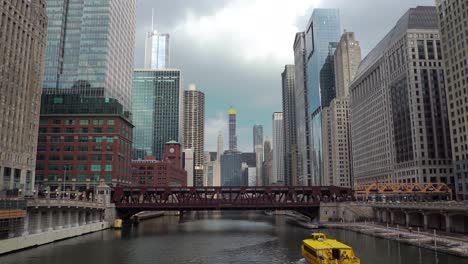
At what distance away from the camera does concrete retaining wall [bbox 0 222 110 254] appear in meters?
62.3

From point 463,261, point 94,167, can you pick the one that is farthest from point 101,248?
point 94,167

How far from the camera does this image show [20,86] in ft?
342

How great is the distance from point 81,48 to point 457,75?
140m

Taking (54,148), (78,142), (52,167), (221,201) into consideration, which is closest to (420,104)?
(221,201)

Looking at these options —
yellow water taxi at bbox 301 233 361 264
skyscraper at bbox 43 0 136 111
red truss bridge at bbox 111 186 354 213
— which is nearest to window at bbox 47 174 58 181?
skyscraper at bbox 43 0 136 111

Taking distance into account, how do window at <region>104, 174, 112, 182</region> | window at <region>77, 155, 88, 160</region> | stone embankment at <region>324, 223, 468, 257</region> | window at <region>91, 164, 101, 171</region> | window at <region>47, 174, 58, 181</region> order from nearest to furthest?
1. stone embankment at <region>324, 223, 468, 257</region>
2. window at <region>47, 174, 58, 181</region>
3. window at <region>104, 174, 112, 182</region>
4. window at <region>91, 164, 101, 171</region>
5. window at <region>77, 155, 88, 160</region>

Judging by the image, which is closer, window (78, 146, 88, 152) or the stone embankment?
the stone embankment

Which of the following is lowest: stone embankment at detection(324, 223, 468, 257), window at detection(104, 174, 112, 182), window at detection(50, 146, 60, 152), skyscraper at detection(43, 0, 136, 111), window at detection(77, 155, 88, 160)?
stone embankment at detection(324, 223, 468, 257)

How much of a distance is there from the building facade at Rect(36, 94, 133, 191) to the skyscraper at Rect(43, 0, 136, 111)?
18.8 ft

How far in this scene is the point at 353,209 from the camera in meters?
119

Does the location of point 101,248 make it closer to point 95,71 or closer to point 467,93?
point 95,71

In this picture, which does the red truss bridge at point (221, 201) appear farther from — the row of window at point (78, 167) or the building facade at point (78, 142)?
the building facade at point (78, 142)

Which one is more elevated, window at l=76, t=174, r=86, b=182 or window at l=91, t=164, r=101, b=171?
window at l=91, t=164, r=101, b=171

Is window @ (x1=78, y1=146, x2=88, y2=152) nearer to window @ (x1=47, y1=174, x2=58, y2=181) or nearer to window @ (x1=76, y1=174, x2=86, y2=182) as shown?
window @ (x1=76, y1=174, x2=86, y2=182)
